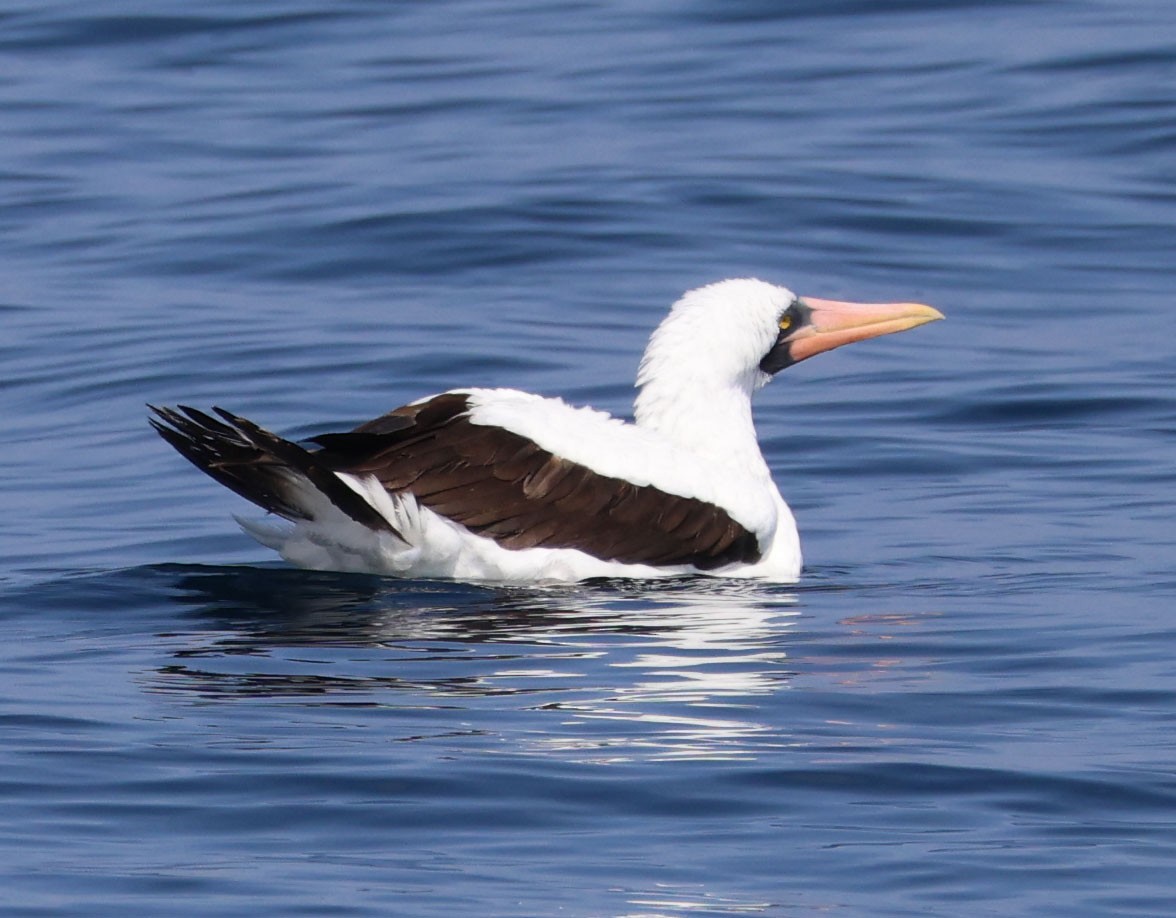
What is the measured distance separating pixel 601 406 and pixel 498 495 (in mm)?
3561

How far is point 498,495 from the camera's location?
30.2 feet

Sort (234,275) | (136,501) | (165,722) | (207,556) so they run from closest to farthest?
1. (165,722)
2. (207,556)
3. (136,501)
4. (234,275)

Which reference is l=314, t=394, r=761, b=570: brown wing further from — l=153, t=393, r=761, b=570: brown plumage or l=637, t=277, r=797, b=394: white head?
l=637, t=277, r=797, b=394: white head

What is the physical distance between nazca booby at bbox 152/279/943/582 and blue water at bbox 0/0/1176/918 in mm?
216

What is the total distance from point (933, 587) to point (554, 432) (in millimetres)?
1569

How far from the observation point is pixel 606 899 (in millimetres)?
5691

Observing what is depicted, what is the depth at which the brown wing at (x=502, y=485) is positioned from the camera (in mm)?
9125

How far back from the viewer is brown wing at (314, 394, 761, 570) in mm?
9125

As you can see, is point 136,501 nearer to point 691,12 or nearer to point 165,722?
point 165,722

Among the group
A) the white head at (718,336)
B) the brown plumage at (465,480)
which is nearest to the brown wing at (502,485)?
the brown plumage at (465,480)

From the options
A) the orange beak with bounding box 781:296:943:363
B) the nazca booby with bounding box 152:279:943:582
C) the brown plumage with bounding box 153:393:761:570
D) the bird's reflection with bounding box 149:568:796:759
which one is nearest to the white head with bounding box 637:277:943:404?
the orange beak with bounding box 781:296:943:363

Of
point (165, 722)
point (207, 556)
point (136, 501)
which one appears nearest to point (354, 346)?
point (136, 501)

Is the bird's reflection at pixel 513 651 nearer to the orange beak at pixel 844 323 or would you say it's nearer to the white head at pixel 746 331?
the white head at pixel 746 331

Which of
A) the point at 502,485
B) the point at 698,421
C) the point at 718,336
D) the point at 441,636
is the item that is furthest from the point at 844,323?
the point at 441,636
